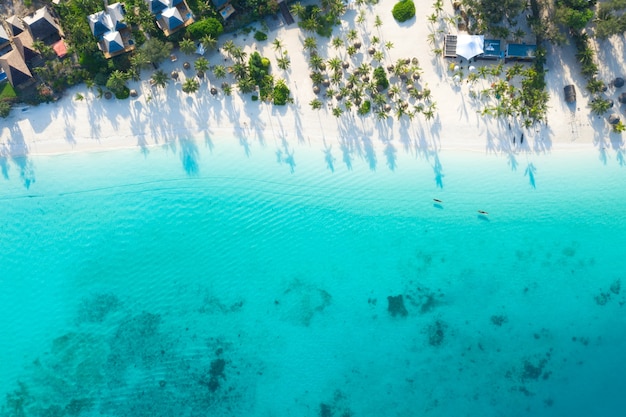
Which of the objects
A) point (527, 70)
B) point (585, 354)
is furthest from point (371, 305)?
point (527, 70)

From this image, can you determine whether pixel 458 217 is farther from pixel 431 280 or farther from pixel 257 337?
pixel 257 337

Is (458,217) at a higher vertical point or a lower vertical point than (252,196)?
lower

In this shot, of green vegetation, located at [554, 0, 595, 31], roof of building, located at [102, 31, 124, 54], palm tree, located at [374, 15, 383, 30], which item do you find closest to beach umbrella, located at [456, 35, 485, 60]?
green vegetation, located at [554, 0, 595, 31]

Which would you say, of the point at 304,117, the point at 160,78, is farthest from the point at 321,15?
the point at 160,78

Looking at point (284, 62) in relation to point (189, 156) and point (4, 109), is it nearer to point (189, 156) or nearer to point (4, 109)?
point (189, 156)

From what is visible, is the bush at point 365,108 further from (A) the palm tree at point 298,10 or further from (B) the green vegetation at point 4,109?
(B) the green vegetation at point 4,109

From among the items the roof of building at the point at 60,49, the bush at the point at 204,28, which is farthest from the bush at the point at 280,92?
the roof of building at the point at 60,49
